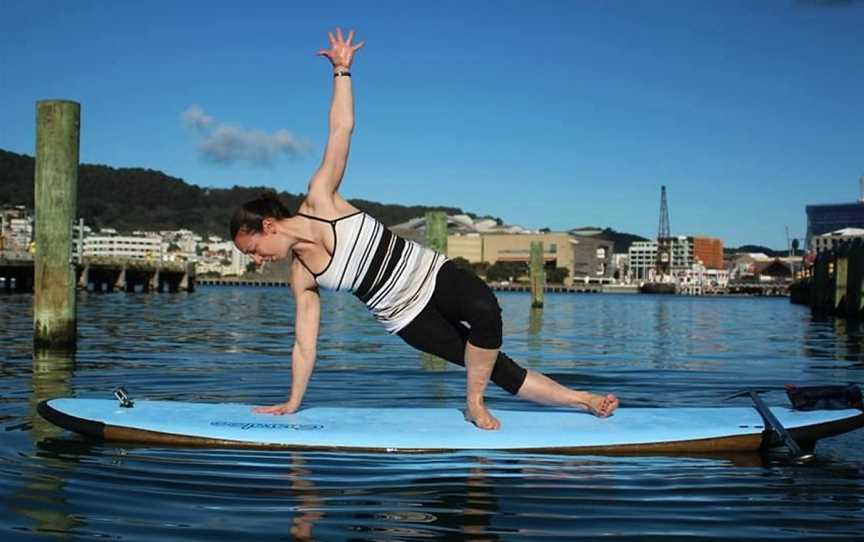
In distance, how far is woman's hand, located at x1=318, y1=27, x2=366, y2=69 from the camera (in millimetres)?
5727

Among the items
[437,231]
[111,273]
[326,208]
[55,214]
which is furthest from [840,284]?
[111,273]

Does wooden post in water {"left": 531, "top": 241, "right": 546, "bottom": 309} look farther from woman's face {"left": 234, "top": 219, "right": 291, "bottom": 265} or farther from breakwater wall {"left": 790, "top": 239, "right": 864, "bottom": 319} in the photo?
Result: woman's face {"left": 234, "top": 219, "right": 291, "bottom": 265}

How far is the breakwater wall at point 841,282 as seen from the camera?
28.9 meters

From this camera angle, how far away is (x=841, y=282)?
3388cm

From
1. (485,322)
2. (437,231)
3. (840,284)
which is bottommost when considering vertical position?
(485,322)

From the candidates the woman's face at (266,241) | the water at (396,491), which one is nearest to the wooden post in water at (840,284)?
the water at (396,491)

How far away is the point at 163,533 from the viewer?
3.97 metres

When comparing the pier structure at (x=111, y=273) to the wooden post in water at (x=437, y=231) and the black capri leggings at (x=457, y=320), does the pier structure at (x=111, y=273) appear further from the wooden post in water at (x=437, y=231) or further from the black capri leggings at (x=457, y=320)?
the black capri leggings at (x=457, y=320)

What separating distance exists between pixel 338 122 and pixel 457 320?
1.36m

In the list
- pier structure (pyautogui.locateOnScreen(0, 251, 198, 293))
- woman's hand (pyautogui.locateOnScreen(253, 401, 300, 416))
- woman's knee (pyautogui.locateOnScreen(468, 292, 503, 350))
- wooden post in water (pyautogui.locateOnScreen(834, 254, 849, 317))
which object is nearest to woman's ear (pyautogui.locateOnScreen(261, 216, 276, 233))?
woman's knee (pyautogui.locateOnScreen(468, 292, 503, 350))

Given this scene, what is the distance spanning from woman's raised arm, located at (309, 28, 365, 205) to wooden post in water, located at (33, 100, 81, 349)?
8.42 meters

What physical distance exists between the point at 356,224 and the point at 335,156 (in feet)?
1.40

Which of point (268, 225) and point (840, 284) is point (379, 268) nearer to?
point (268, 225)

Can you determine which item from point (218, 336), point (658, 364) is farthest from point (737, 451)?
point (218, 336)
